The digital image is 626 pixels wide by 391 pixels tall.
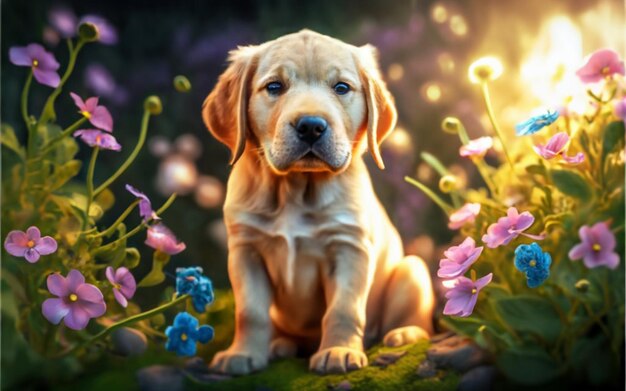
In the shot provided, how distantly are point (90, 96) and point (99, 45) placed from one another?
14cm

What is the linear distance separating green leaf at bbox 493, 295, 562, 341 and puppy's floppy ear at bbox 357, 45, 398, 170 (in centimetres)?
48

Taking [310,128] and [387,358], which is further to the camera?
[387,358]

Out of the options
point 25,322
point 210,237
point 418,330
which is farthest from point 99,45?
point 418,330

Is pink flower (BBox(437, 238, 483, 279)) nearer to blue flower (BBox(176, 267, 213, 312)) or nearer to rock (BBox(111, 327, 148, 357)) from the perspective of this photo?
blue flower (BBox(176, 267, 213, 312))

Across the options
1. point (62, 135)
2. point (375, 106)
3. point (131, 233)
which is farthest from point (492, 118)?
point (62, 135)

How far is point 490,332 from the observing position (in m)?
2.31

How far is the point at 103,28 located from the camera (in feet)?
8.10

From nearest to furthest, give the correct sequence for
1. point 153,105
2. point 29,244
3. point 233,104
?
point 29,244, point 233,104, point 153,105

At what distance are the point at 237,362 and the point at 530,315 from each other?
0.74 m

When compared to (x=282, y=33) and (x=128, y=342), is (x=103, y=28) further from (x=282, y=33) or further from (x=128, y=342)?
(x=128, y=342)

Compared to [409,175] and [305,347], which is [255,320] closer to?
[305,347]

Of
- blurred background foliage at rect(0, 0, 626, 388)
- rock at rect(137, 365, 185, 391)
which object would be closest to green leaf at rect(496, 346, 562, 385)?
blurred background foliage at rect(0, 0, 626, 388)

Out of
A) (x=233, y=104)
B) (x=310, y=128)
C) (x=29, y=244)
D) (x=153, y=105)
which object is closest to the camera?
(x=310, y=128)

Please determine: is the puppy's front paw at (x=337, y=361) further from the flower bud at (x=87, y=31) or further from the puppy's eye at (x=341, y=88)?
the flower bud at (x=87, y=31)
